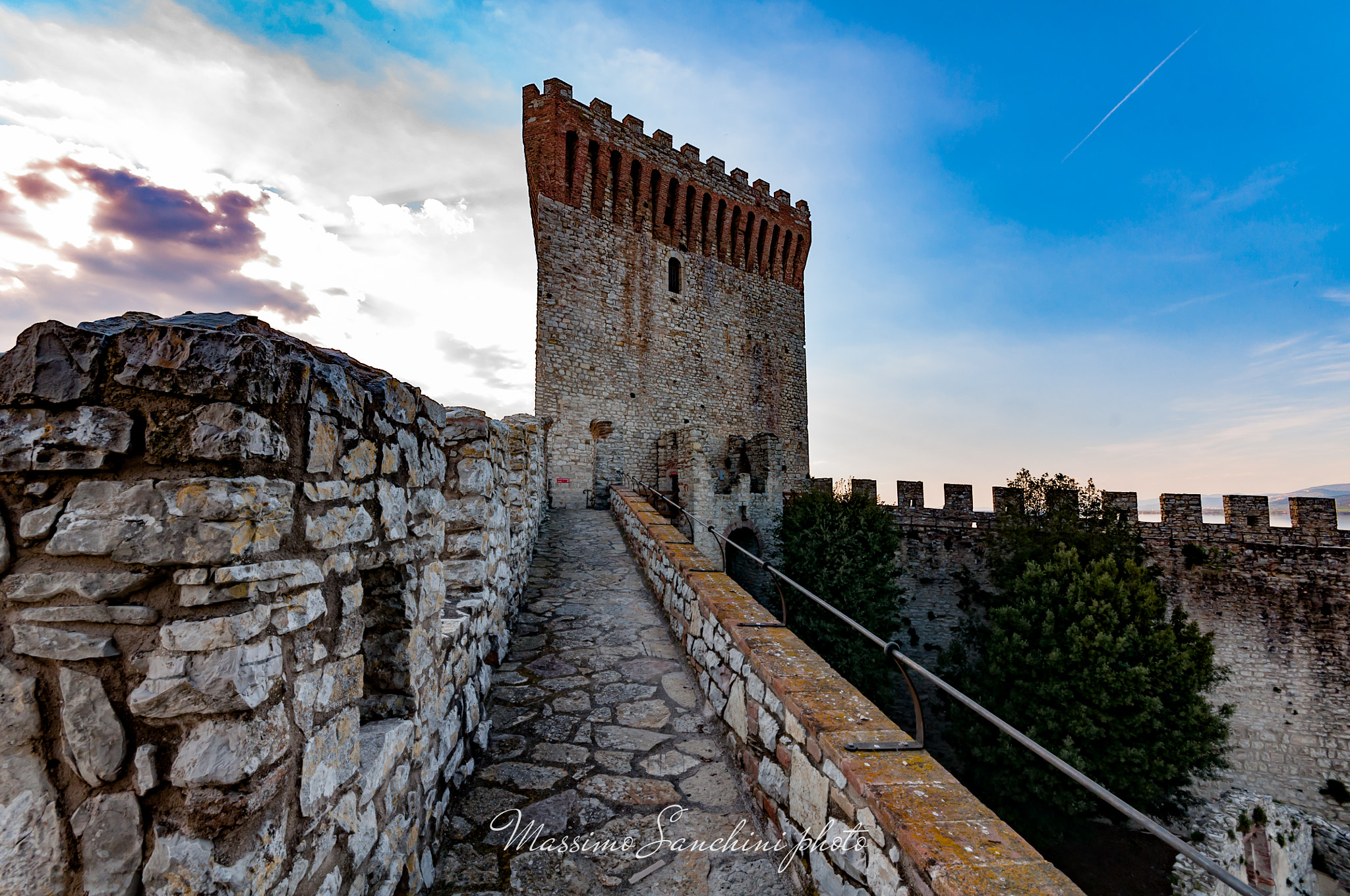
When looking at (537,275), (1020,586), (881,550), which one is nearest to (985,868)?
(1020,586)

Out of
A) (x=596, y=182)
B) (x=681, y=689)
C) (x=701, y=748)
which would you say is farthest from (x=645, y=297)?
(x=701, y=748)

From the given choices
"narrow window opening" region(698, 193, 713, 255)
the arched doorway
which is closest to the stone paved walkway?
the arched doorway

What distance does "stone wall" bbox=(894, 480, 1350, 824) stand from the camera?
33.6ft

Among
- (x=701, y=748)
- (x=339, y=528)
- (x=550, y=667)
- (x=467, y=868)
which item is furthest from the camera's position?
(x=550, y=667)

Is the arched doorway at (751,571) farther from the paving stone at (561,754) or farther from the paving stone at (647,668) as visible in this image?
the paving stone at (561,754)

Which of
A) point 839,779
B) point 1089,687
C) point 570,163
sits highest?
point 570,163

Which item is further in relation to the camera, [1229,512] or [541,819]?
[1229,512]

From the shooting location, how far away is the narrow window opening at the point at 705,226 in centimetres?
1639

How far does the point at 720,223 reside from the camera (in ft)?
55.6

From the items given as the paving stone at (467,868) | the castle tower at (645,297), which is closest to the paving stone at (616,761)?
the paving stone at (467,868)

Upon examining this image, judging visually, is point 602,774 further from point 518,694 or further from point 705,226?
point 705,226

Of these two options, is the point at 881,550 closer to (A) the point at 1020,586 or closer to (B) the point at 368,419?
(A) the point at 1020,586

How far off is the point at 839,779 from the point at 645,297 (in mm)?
14313

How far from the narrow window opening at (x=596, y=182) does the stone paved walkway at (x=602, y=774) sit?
12.3 m
